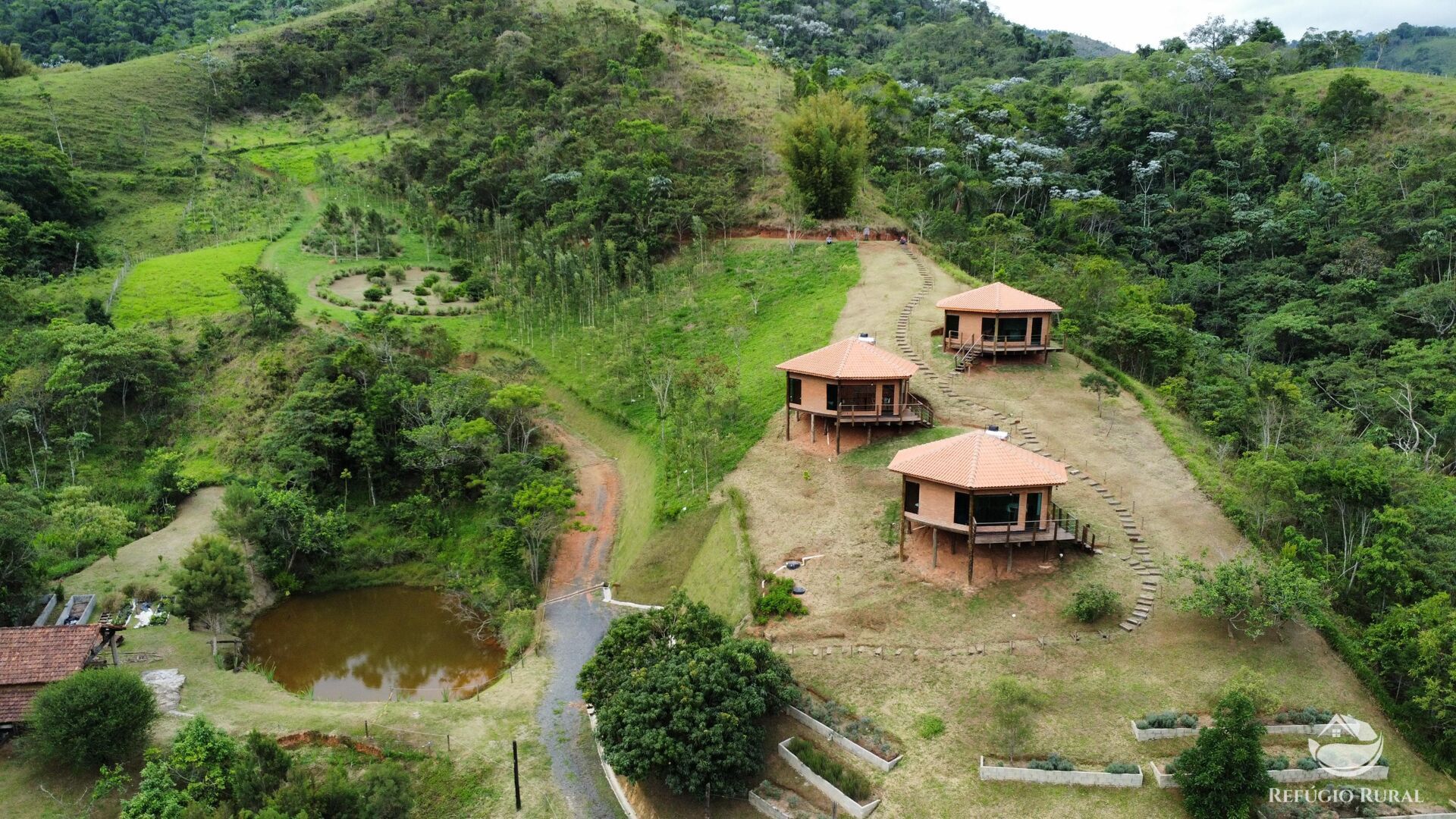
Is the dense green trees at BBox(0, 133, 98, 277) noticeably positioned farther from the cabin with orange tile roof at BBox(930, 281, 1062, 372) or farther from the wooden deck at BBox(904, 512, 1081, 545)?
the wooden deck at BBox(904, 512, 1081, 545)

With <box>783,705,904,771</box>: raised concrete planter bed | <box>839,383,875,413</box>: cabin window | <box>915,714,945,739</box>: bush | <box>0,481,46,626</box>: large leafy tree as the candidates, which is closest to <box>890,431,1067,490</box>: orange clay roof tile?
<box>839,383,875,413</box>: cabin window

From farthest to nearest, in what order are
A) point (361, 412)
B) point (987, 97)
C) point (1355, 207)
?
point (987, 97) < point (1355, 207) < point (361, 412)

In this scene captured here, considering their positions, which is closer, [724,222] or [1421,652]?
[1421,652]

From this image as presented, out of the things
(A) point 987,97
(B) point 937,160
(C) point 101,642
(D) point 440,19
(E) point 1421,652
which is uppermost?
(D) point 440,19

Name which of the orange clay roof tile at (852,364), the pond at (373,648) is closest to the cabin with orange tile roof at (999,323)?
the orange clay roof tile at (852,364)

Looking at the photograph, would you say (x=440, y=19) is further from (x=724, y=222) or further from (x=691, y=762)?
(x=691, y=762)

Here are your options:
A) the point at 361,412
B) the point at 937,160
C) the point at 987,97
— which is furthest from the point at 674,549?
the point at 987,97
